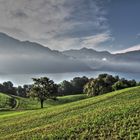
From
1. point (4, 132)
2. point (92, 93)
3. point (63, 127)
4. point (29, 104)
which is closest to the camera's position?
point (63, 127)

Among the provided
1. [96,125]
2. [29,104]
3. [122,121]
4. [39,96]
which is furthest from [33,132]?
[29,104]

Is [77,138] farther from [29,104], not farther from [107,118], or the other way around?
[29,104]

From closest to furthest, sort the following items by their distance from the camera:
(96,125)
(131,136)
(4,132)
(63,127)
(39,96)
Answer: (131,136) → (96,125) → (63,127) → (4,132) → (39,96)

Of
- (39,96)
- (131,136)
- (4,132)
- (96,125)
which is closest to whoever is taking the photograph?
(131,136)

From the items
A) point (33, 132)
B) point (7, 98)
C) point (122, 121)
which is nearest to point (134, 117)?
point (122, 121)

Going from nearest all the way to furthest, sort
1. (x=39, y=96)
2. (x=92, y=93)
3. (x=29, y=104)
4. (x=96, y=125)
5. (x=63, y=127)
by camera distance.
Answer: (x=96, y=125) → (x=63, y=127) → (x=39, y=96) → (x=29, y=104) → (x=92, y=93)

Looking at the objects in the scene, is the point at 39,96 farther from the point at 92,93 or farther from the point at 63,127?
the point at 63,127

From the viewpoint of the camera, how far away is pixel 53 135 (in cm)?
3619

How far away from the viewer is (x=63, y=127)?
39.1 metres

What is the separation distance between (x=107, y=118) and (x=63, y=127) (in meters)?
5.58

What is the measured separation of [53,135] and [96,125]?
500 centimetres

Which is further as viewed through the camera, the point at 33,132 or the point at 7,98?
→ the point at 7,98

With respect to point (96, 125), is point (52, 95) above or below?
above

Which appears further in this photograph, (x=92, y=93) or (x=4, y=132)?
(x=92, y=93)
